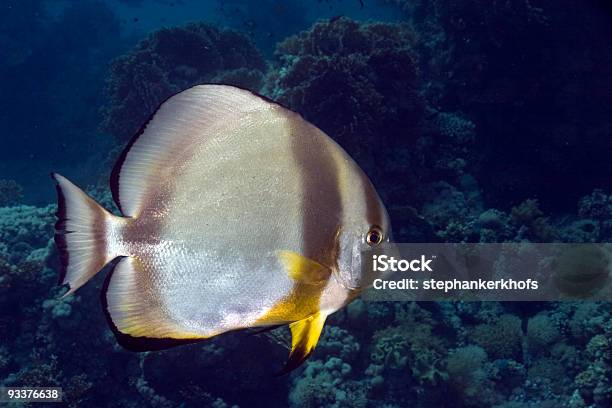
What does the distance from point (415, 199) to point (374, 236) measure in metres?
6.98

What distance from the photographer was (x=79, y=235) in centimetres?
96

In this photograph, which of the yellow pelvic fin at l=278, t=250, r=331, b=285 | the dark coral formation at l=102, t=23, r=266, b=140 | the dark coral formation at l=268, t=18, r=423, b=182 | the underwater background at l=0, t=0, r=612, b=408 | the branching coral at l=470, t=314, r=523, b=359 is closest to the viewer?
the yellow pelvic fin at l=278, t=250, r=331, b=285

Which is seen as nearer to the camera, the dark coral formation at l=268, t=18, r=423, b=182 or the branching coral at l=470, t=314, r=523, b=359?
the branching coral at l=470, t=314, r=523, b=359

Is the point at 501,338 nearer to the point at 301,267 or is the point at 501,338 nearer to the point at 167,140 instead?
the point at 301,267

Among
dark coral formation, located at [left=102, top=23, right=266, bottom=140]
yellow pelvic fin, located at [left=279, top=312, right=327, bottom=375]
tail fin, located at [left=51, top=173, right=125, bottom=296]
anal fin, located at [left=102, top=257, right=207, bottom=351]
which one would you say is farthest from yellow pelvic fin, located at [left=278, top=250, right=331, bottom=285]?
dark coral formation, located at [left=102, top=23, right=266, bottom=140]

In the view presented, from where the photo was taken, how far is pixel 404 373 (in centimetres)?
558

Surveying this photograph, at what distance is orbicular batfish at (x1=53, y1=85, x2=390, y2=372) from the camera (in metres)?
0.96

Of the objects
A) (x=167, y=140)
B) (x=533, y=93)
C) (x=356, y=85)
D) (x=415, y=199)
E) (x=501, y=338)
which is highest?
(x=533, y=93)

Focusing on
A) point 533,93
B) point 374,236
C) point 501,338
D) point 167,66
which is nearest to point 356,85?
point 501,338

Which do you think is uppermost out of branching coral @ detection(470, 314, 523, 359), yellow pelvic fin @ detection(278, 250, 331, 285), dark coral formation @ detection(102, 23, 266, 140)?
dark coral formation @ detection(102, 23, 266, 140)

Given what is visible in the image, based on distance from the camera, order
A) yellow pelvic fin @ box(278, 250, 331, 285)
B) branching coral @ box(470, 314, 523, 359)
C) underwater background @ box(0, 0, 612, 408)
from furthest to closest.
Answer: branching coral @ box(470, 314, 523, 359) → underwater background @ box(0, 0, 612, 408) → yellow pelvic fin @ box(278, 250, 331, 285)

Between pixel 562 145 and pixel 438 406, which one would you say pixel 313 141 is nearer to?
pixel 438 406

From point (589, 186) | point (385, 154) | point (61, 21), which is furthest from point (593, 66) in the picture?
point (61, 21)

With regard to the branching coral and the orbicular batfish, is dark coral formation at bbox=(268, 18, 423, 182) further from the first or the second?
the orbicular batfish
